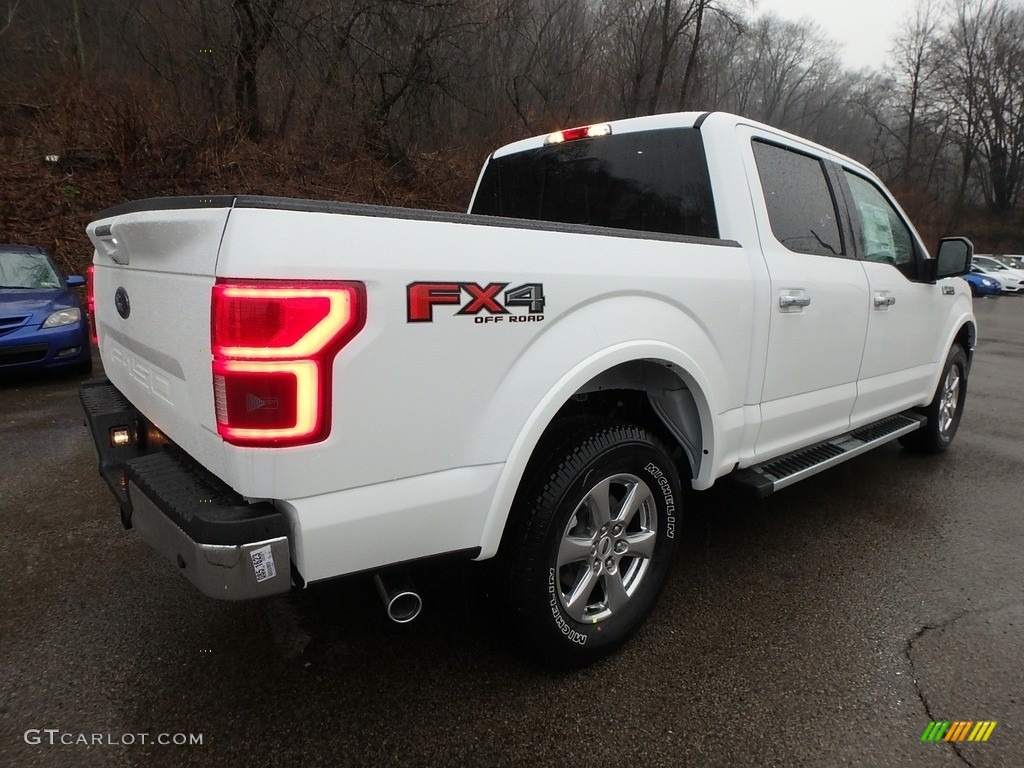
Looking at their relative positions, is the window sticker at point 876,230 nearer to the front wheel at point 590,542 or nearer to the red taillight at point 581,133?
the red taillight at point 581,133

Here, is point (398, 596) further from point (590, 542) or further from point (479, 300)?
point (479, 300)

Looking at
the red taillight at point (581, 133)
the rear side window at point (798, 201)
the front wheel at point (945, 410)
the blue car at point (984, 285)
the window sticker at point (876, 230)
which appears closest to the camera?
the rear side window at point (798, 201)

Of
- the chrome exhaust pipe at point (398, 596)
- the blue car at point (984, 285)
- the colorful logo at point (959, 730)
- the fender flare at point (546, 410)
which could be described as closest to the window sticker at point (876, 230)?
the fender flare at point (546, 410)

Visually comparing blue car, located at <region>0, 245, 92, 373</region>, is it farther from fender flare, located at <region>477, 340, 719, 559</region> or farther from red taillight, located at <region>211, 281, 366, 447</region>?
fender flare, located at <region>477, 340, 719, 559</region>

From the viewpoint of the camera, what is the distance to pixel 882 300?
11.8 feet

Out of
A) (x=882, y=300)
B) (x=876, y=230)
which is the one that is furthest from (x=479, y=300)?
(x=876, y=230)

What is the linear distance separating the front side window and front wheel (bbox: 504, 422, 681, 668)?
7.33 feet

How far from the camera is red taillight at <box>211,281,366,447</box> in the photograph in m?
1.49

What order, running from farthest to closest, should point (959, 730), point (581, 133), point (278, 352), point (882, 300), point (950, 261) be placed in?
1. point (950, 261)
2. point (882, 300)
3. point (581, 133)
4. point (959, 730)
5. point (278, 352)

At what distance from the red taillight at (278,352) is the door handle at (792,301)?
6.57ft

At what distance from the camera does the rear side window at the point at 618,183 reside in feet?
9.35

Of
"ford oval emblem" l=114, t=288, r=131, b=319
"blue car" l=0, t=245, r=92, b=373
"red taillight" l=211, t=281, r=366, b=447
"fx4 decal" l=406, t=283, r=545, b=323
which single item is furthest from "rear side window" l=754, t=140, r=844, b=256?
"blue car" l=0, t=245, r=92, b=373
